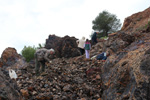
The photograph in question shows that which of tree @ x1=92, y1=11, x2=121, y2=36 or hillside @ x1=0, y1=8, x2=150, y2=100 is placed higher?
tree @ x1=92, y1=11, x2=121, y2=36

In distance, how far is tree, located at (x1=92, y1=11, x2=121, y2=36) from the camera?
36.2 m

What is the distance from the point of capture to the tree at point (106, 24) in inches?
1423

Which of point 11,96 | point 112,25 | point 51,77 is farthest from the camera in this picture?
point 112,25

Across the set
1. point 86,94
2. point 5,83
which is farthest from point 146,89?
point 86,94

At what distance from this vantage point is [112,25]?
36.5 metres

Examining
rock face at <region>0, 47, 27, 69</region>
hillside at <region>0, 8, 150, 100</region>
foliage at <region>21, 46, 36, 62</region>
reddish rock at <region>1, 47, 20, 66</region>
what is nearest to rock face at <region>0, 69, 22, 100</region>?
Answer: hillside at <region>0, 8, 150, 100</region>

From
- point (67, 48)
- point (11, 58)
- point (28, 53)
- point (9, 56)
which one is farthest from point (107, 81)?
point (28, 53)

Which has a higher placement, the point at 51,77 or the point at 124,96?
the point at 51,77

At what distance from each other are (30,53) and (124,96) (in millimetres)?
28482

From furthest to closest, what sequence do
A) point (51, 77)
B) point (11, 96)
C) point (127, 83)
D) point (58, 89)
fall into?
1. point (51, 77)
2. point (58, 89)
3. point (127, 83)
4. point (11, 96)

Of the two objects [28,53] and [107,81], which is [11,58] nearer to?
[28,53]

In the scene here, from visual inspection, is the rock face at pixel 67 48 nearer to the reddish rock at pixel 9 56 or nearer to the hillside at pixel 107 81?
the reddish rock at pixel 9 56

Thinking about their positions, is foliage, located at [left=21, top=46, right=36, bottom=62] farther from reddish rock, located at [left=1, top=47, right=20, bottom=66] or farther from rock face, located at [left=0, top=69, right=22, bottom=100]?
rock face, located at [left=0, top=69, right=22, bottom=100]

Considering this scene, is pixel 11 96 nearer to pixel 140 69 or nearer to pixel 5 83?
pixel 5 83
